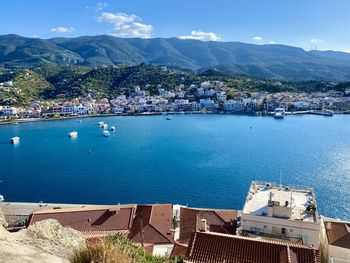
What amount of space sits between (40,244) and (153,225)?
1082 centimetres

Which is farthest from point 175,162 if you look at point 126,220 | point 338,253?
point 338,253

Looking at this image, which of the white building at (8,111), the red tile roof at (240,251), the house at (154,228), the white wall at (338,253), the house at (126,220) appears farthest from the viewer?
the white building at (8,111)

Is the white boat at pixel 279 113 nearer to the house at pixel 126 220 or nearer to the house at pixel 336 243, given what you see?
the house at pixel 126 220

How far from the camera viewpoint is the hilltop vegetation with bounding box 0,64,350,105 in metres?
95.2

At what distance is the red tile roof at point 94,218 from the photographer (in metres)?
15.9

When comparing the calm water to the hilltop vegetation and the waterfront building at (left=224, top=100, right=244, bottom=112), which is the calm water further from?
the hilltop vegetation

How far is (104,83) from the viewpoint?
350ft

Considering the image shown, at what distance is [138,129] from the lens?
6122 centimetres

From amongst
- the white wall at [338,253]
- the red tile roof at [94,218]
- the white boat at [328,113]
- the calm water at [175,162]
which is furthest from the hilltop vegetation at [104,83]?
the white wall at [338,253]

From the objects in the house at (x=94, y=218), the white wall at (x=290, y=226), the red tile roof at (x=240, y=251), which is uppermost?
the red tile roof at (x=240, y=251)

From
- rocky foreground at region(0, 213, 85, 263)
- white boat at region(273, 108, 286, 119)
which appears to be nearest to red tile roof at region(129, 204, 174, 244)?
rocky foreground at region(0, 213, 85, 263)

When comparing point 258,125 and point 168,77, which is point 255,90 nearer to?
point 168,77

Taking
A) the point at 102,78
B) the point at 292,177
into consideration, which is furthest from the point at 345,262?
the point at 102,78

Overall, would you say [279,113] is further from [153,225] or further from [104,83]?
[153,225]
